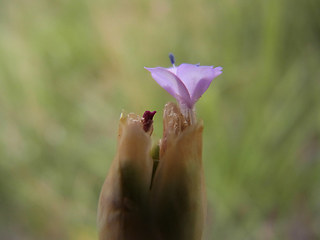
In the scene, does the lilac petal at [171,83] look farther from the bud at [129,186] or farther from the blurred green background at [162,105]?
the blurred green background at [162,105]

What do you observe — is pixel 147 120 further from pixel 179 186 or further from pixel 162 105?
pixel 162 105

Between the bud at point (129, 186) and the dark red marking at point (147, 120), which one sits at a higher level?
the dark red marking at point (147, 120)

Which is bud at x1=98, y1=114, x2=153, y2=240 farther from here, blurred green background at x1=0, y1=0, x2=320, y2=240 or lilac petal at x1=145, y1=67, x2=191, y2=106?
blurred green background at x1=0, y1=0, x2=320, y2=240

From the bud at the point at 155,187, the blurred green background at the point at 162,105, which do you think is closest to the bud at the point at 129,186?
the bud at the point at 155,187

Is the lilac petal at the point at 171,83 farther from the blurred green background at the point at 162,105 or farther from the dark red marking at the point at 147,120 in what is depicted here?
the blurred green background at the point at 162,105

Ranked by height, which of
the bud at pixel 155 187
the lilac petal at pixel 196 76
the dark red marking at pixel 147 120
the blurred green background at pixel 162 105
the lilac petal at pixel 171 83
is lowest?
the bud at pixel 155 187

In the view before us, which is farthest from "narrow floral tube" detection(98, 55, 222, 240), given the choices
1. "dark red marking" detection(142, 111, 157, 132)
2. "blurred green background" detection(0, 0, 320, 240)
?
"blurred green background" detection(0, 0, 320, 240)

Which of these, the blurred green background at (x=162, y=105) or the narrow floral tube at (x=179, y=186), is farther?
the blurred green background at (x=162, y=105)

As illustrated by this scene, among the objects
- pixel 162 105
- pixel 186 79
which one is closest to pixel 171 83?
pixel 186 79
